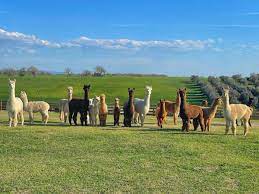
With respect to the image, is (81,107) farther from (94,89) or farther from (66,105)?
(94,89)

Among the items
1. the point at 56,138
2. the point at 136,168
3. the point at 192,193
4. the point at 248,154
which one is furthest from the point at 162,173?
the point at 56,138

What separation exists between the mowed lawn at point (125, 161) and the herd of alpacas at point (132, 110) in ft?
3.80

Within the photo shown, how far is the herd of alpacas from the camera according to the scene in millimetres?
20562

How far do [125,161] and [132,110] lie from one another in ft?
29.7

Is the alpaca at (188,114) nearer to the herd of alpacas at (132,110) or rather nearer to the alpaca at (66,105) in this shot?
the herd of alpacas at (132,110)

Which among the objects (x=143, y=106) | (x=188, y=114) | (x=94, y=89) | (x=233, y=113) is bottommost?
(x=188, y=114)

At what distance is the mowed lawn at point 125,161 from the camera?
39.7 ft

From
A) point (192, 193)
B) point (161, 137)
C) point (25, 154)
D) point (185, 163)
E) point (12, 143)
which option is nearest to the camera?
point (192, 193)

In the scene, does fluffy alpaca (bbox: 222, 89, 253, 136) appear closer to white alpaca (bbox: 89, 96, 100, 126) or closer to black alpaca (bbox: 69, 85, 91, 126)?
white alpaca (bbox: 89, 96, 100, 126)

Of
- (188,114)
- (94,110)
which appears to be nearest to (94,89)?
(94,110)

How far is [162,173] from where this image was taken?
13.3 m

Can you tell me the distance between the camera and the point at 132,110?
2361 centimetres

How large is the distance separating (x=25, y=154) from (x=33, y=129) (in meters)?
4.70

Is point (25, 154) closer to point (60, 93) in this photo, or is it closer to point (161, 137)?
point (161, 137)
